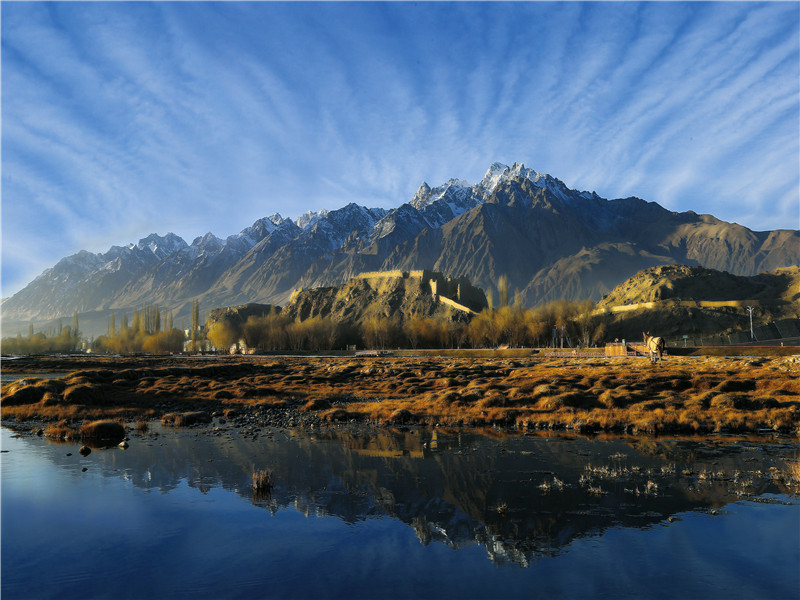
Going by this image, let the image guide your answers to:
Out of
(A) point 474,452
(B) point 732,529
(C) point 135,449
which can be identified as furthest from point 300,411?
(B) point 732,529

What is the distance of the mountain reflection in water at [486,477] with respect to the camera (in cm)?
1304

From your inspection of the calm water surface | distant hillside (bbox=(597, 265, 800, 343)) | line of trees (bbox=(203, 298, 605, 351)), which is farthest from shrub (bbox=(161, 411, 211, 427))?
distant hillside (bbox=(597, 265, 800, 343))

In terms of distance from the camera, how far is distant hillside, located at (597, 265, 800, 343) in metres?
144

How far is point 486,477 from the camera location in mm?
17031

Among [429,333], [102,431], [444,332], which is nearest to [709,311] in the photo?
[444,332]

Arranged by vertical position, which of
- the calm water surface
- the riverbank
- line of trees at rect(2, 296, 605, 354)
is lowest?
the calm water surface

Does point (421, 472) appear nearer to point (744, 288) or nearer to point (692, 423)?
point (692, 423)

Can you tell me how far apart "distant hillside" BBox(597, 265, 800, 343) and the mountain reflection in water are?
126 m

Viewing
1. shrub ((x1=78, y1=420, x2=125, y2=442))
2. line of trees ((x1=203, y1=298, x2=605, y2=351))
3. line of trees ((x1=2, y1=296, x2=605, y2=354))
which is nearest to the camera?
shrub ((x1=78, y1=420, x2=125, y2=442))

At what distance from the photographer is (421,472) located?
17875 millimetres

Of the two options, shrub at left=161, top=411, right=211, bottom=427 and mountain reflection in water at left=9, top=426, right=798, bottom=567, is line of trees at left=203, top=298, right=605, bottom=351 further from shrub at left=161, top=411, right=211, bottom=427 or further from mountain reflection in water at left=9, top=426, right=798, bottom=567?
mountain reflection in water at left=9, top=426, right=798, bottom=567

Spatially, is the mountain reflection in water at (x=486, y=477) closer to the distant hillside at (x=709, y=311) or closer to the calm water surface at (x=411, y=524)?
the calm water surface at (x=411, y=524)

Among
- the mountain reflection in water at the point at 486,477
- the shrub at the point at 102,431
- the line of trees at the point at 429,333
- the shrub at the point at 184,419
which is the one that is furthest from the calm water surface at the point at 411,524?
the line of trees at the point at 429,333

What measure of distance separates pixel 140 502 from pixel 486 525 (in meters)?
10.7
